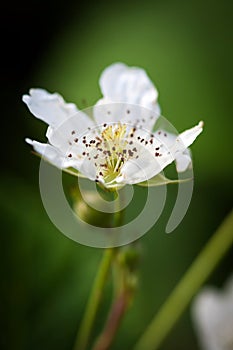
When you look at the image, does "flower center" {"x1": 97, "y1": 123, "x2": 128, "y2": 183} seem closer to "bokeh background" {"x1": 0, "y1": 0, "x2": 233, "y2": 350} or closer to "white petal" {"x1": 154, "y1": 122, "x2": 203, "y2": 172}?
"white petal" {"x1": 154, "y1": 122, "x2": 203, "y2": 172}

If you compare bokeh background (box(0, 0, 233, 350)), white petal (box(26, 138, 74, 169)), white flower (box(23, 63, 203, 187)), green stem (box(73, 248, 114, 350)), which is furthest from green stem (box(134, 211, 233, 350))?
white petal (box(26, 138, 74, 169))

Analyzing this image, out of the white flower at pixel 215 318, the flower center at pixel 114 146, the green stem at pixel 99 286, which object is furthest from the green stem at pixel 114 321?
the white flower at pixel 215 318

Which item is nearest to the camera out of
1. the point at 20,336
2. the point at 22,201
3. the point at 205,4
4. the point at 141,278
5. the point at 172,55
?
the point at 20,336

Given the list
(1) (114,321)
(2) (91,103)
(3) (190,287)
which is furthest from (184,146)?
(2) (91,103)

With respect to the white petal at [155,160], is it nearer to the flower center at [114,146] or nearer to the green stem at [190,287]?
the flower center at [114,146]

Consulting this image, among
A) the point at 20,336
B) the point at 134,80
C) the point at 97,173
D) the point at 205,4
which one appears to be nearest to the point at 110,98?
the point at 134,80

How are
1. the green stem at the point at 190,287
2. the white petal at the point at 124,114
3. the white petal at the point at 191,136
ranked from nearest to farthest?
the white petal at the point at 191,136, the white petal at the point at 124,114, the green stem at the point at 190,287

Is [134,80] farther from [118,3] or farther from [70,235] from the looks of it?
[118,3]
